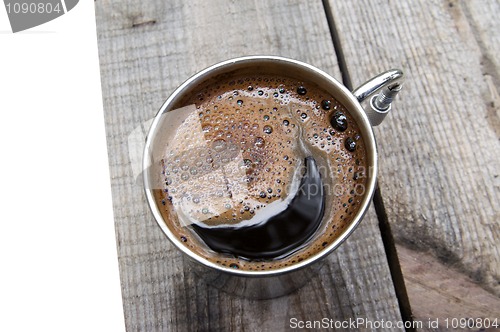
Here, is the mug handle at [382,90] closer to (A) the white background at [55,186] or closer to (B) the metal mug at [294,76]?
(B) the metal mug at [294,76]

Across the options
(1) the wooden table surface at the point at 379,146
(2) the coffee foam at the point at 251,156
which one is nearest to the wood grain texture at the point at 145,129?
(1) the wooden table surface at the point at 379,146

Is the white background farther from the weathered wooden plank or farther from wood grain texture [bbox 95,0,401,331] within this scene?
the weathered wooden plank

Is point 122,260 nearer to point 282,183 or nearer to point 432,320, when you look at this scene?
point 282,183

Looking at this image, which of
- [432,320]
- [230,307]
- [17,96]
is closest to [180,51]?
[17,96]

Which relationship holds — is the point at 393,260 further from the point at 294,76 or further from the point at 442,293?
the point at 294,76

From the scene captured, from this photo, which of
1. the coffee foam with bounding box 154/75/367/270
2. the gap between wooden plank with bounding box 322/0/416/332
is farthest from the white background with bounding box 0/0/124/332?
the gap between wooden plank with bounding box 322/0/416/332
